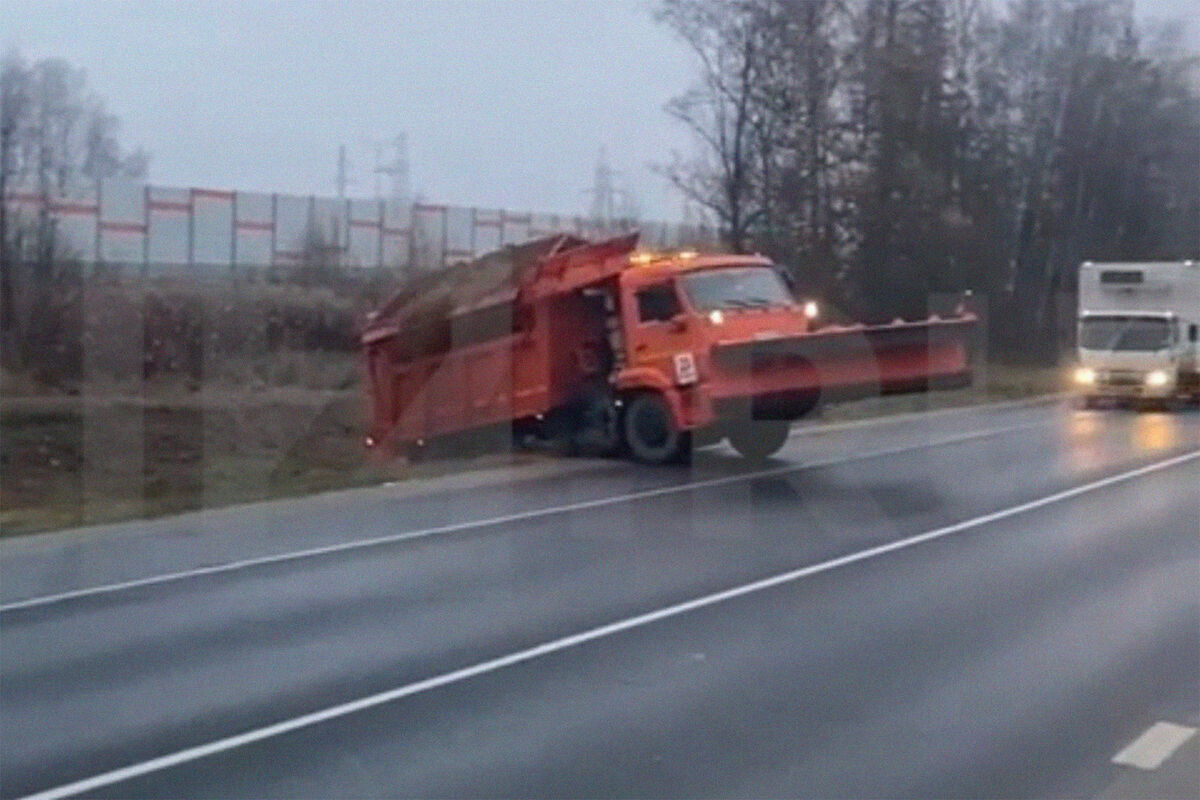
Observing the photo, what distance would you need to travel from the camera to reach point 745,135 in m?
52.4

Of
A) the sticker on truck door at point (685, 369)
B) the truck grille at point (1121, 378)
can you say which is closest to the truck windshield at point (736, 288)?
the sticker on truck door at point (685, 369)

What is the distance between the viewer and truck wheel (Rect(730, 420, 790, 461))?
26141mm

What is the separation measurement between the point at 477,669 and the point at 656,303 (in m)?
15.3

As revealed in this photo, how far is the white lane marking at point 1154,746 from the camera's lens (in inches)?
362

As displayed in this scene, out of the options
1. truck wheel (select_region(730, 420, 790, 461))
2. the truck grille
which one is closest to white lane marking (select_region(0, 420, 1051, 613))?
truck wheel (select_region(730, 420, 790, 461))

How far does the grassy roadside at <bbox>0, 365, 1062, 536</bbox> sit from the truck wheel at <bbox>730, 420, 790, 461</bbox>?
2.62m

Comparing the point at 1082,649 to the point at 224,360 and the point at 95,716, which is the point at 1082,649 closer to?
the point at 95,716

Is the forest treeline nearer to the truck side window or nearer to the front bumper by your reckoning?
the front bumper

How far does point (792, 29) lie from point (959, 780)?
4529 centimetres

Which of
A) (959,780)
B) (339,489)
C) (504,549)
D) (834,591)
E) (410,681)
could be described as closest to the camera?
(959,780)

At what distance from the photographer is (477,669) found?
11.4m

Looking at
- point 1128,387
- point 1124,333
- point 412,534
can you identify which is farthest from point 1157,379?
point 412,534

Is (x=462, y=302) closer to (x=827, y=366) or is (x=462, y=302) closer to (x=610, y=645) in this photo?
(x=827, y=366)

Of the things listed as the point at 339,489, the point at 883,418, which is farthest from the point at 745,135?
the point at 339,489
